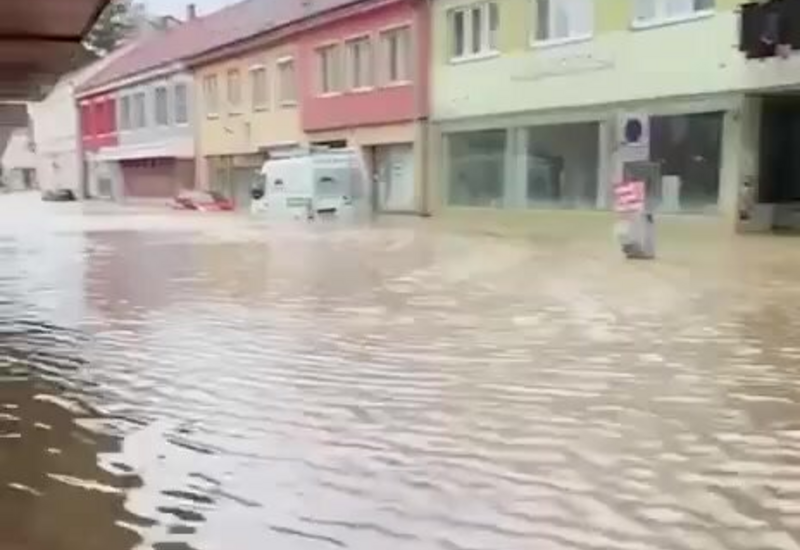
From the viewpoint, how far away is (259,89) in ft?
126

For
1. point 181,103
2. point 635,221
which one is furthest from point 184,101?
point 635,221

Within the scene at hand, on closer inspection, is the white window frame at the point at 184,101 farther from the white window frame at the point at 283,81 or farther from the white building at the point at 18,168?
the white building at the point at 18,168

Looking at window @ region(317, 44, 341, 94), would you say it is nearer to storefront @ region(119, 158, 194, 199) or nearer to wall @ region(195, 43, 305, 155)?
wall @ region(195, 43, 305, 155)

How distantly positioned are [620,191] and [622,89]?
27.8 feet

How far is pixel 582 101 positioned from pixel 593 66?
0.75 m

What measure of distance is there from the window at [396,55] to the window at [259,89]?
739 centimetres

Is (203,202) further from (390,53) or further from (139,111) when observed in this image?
(139,111)

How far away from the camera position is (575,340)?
8.48 meters

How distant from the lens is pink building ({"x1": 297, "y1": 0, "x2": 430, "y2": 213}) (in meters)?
29.7

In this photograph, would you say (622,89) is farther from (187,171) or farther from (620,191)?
(187,171)

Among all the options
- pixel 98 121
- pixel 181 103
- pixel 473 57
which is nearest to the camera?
pixel 473 57

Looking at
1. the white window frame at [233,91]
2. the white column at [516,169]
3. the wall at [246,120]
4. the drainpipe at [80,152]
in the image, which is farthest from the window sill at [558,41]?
the drainpipe at [80,152]

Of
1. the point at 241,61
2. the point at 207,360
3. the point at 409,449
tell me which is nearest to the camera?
the point at 409,449

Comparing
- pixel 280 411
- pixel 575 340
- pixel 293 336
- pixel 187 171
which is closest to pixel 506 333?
pixel 575 340
